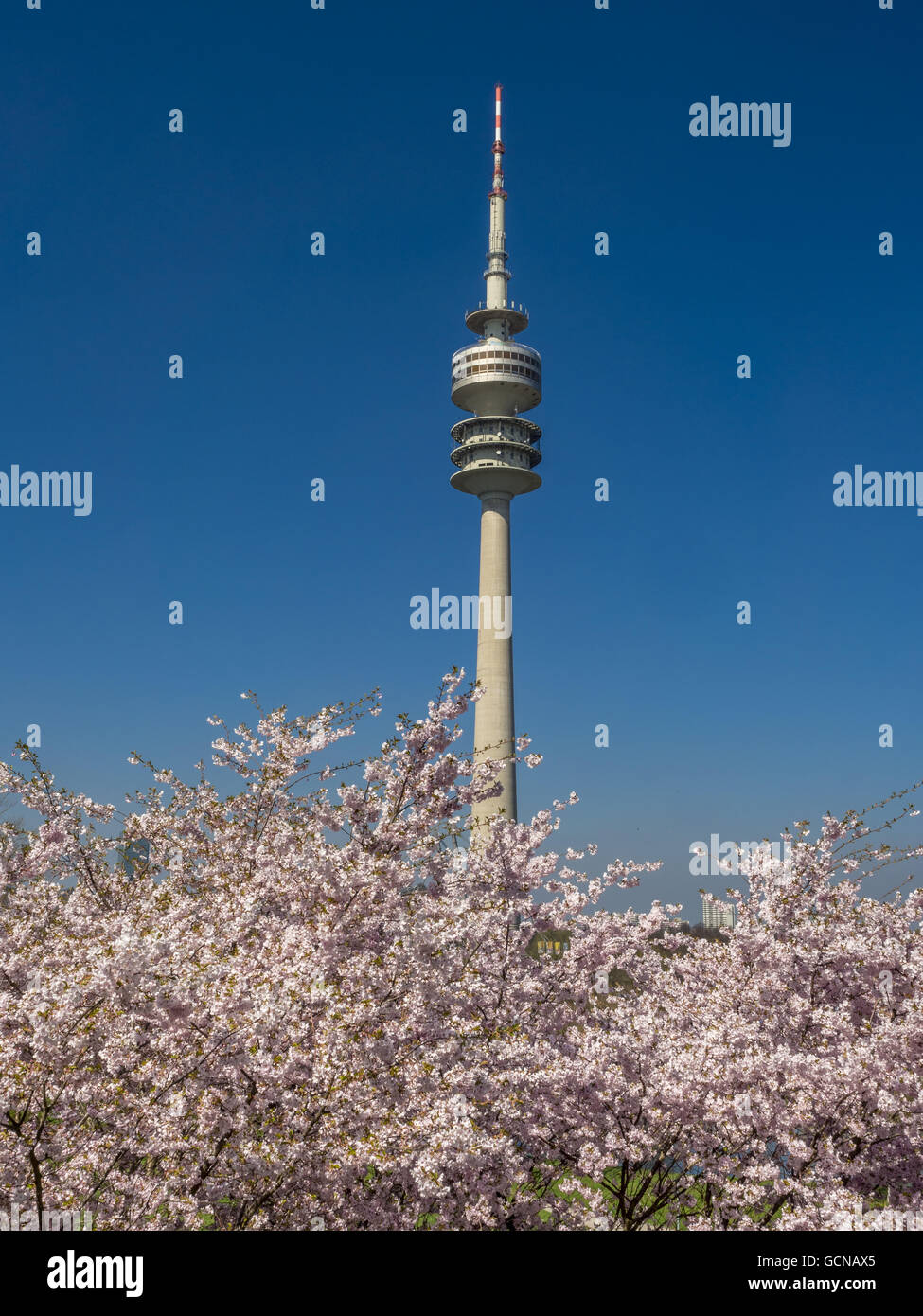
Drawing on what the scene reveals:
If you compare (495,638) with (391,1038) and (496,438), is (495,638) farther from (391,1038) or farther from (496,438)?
(391,1038)

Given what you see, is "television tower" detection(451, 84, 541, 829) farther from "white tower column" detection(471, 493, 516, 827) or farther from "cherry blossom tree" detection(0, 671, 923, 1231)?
"cherry blossom tree" detection(0, 671, 923, 1231)

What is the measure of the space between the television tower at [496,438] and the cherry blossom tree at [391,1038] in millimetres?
54516

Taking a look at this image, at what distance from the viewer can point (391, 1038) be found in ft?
25.8

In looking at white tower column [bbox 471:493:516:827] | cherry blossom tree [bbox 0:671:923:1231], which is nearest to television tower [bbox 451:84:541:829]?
white tower column [bbox 471:493:516:827]

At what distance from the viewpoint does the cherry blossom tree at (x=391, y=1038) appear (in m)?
6.75

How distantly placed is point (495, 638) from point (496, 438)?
57.6 feet

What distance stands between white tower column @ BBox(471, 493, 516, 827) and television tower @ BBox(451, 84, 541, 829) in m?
0.08

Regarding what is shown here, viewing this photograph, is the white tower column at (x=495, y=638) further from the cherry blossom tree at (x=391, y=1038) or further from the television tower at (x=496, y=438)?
the cherry blossom tree at (x=391, y=1038)

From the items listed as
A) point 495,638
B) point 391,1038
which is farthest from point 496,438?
point 391,1038

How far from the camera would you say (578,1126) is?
9133mm

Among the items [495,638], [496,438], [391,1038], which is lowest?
[391,1038]

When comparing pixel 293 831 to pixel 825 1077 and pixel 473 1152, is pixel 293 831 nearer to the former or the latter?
pixel 473 1152
